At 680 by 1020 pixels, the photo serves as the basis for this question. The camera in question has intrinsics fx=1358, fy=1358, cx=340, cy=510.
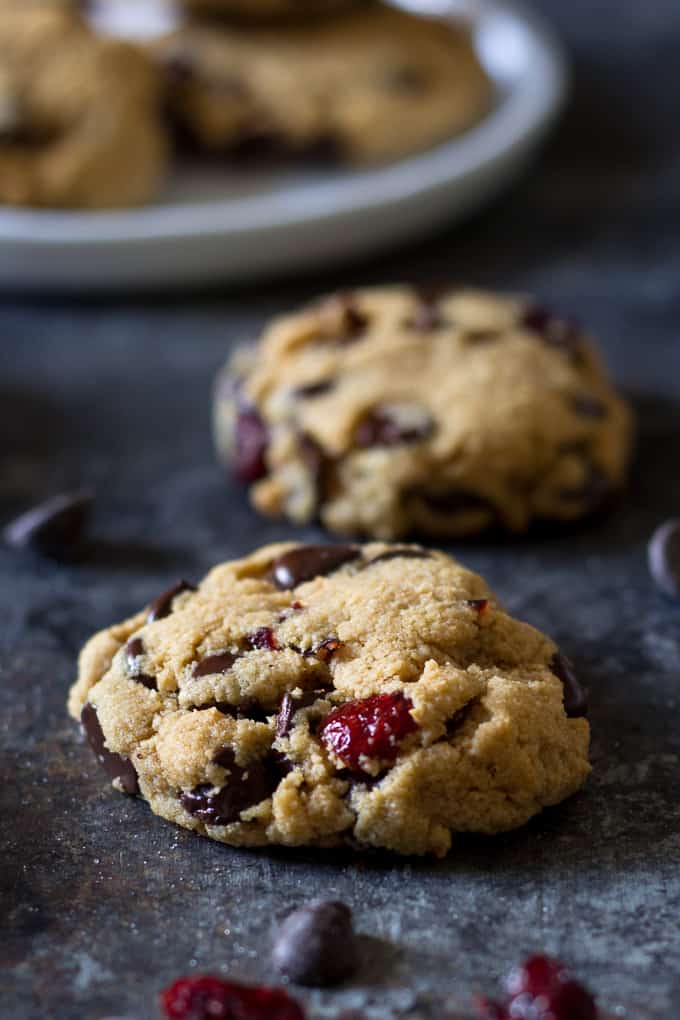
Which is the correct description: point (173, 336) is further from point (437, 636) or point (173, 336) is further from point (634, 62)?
point (634, 62)

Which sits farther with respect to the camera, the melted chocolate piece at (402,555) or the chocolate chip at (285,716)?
the melted chocolate piece at (402,555)

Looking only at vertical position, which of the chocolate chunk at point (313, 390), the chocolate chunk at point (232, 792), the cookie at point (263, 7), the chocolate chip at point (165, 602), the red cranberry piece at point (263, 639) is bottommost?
the chocolate chunk at point (232, 792)

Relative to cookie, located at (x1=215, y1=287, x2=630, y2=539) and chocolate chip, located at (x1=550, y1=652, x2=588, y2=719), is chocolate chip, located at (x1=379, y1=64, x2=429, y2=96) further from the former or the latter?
chocolate chip, located at (x1=550, y1=652, x2=588, y2=719)

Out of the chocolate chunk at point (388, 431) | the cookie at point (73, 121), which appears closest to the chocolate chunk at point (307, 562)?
the chocolate chunk at point (388, 431)

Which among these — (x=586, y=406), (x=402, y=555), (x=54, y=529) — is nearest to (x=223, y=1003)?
(x=402, y=555)

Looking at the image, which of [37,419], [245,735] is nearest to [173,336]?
[37,419]

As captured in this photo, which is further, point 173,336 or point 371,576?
point 173,336

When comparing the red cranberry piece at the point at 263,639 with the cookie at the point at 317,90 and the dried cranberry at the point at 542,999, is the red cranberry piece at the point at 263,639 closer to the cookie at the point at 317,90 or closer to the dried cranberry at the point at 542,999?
the dried cranberry at the point at 542,999

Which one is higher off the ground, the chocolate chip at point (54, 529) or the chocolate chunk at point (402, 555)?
the chocolate chunk at point (402, 555)
